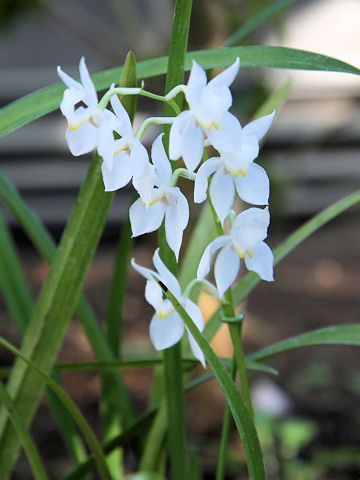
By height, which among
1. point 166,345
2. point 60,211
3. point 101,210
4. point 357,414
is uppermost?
point 60,211

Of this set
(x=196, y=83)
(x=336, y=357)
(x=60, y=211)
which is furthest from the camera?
(x=60, y=211)

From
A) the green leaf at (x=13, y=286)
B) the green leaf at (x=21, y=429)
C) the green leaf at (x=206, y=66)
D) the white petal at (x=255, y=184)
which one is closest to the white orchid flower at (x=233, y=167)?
the white petal at (x=255, y=184)

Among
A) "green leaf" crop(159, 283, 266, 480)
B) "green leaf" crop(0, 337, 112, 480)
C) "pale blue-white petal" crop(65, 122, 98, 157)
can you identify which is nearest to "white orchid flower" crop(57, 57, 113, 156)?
"pale blue-white petal" crop(65, 122, 98, 157)

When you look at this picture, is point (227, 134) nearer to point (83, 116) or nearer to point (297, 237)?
point (83, 116)

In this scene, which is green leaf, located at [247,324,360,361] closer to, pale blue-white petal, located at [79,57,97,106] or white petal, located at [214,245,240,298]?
white petal, located at [214,245,240,298]

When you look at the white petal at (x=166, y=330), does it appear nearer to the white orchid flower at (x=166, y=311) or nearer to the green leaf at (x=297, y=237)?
the white orchid flower at (x=166, y=311)

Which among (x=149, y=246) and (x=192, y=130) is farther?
(x=149, y=246)

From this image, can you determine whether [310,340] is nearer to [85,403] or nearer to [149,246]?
[149,246]

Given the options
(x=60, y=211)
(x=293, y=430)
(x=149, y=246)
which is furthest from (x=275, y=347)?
(x=60, y=211)
